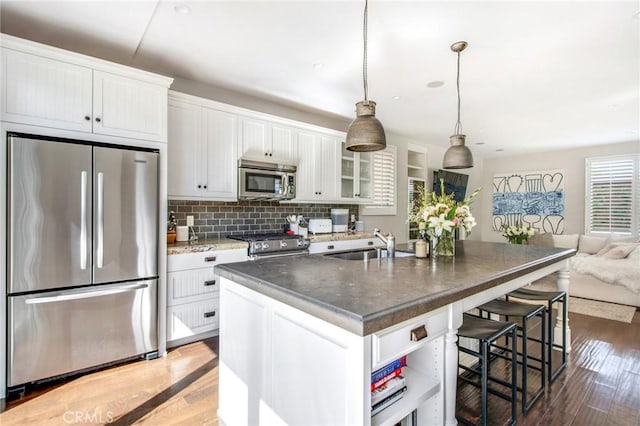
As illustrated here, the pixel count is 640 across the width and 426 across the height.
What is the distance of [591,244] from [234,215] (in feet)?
20.7

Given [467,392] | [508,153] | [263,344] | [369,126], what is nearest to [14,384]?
[263,344]

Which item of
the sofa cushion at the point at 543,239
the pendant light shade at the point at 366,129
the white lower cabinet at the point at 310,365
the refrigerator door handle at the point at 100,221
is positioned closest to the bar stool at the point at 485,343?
the white lower cabinet at the point at 310,365

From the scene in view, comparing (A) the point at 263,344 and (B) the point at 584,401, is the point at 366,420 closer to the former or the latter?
(A) the point at 263,344

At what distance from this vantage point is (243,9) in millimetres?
2188

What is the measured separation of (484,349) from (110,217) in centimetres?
264

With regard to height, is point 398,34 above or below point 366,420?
above

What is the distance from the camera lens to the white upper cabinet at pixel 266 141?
358cm

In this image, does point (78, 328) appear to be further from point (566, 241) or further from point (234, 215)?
point (566, 241)

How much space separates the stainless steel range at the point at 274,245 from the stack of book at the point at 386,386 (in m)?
2.02

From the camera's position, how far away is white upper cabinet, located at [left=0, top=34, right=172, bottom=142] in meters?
2.13

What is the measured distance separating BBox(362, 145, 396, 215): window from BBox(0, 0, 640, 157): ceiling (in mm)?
Result: 1123

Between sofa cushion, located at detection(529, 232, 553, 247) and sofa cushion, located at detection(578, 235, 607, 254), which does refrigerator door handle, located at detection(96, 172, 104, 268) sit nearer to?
sofa cushion, located at detection(529, 232, 553, 247)

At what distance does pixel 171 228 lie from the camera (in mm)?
3209

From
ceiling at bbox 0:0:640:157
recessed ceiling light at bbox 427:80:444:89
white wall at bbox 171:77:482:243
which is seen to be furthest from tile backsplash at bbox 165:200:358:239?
recessed ceiling light at bbox 427:80:444:89
